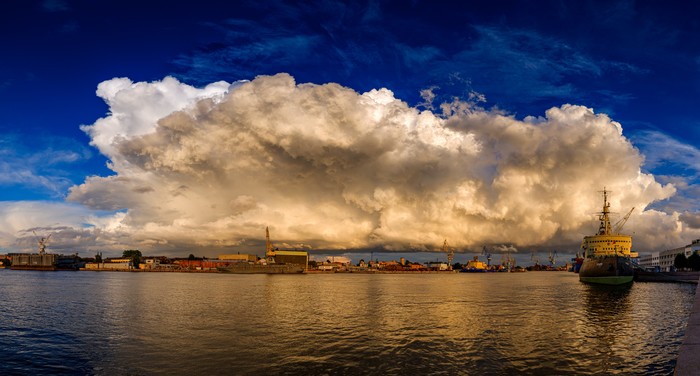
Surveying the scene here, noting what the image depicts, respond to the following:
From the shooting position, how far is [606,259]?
401 ft

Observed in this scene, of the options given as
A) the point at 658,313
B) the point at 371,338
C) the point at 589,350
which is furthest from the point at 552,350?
the point at 658,313

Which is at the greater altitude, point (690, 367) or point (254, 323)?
point (690, 367)

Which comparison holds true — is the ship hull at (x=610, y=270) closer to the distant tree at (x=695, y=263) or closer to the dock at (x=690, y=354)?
the distant tree at (x=695, y=263)

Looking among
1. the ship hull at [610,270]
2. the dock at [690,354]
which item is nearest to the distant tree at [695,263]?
the ship hull at [610,270]

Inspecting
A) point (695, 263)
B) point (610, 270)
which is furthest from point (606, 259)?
point (695, 263)

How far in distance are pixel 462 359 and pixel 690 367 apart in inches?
757

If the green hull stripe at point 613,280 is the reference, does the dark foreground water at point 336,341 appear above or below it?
above

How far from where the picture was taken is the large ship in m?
120

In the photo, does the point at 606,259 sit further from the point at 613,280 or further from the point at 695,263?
the point at 695,263

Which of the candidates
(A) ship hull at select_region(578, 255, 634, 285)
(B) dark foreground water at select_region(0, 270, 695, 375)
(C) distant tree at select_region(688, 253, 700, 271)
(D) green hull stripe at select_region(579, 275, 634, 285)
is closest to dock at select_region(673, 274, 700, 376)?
(B) dark foreground water at select_region(0, 270, 695, 375)

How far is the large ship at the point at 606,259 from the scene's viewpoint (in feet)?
393

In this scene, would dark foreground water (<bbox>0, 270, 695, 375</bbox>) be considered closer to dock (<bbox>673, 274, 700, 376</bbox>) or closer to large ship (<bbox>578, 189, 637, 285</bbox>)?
dock (<bbox>673, 274, 700, 376</bbox>)

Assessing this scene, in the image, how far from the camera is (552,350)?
108ft

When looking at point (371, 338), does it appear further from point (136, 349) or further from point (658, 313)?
point (658, 313)
